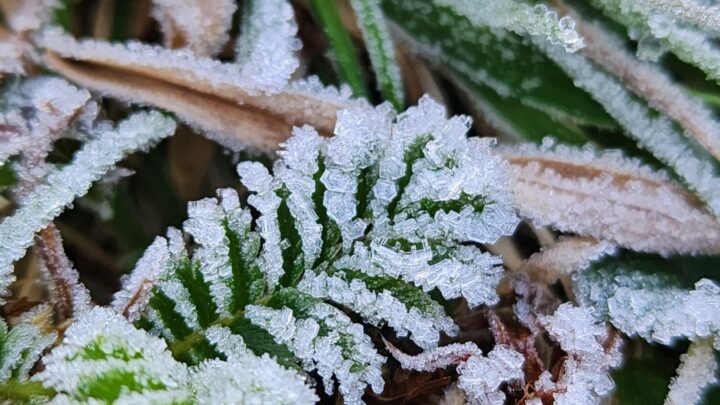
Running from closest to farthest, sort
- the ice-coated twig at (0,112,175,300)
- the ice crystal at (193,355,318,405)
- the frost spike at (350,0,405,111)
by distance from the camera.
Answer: the ice crystal at (193,355,318,405), the ice-coated twig at (0,112,175,300), the frost spike at (350,0,405,111)

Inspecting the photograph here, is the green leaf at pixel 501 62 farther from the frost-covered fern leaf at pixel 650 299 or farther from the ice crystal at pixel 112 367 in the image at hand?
the ice crystal at pixel 112 367

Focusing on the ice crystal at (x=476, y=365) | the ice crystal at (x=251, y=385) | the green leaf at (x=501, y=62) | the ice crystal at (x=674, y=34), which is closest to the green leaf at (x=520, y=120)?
the green leaf at (x=501, y=62)

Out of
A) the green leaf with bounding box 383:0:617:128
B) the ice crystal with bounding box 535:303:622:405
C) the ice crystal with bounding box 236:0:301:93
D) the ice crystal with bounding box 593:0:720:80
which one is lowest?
the ice crystal with bounding box 535:303:622:405

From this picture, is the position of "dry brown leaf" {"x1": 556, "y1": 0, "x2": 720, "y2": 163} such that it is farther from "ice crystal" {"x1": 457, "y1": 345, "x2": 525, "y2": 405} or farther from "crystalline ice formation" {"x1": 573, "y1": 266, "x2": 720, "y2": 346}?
"ice crystal" {"x1": 457, "y1": 345, "x2": 525, "y2": 405}

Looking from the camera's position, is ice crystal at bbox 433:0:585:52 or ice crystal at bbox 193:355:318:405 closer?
ice crystal at bbox 193:355:318:405

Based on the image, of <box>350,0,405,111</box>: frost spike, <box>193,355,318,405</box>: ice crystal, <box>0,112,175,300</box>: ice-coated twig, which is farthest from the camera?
<box>350,0,405,111</box>: frost spike

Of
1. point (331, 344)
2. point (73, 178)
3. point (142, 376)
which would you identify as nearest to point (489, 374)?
point (331, 344)

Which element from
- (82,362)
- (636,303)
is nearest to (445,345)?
(636,303)

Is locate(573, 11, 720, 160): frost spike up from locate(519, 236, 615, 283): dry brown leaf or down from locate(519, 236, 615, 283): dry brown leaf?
up

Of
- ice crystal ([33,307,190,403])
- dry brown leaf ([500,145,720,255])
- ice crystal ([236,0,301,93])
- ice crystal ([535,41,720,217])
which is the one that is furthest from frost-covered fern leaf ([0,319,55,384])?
ice crystal ([535,41,720,217])
